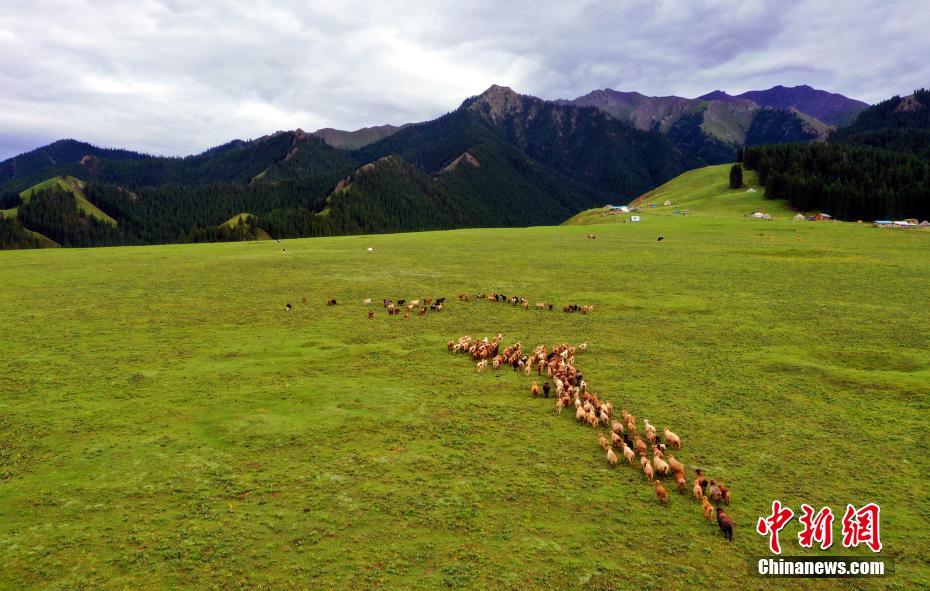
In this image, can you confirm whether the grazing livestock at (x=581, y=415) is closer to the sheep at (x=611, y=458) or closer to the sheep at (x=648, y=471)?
the sheep at (x=611, y=458)

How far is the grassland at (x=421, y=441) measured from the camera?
11.7m

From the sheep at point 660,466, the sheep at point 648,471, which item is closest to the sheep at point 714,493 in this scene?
the sheep at point 660,466

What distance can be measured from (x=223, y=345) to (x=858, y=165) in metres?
182

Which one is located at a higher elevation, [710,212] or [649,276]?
[710,212]

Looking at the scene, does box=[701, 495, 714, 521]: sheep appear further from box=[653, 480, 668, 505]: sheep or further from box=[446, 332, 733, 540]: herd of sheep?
box=[653, 480, 668, 505]: sheep

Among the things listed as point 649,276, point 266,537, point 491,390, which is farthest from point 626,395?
point 649,276

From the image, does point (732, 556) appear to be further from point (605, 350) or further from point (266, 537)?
point (605, 350)

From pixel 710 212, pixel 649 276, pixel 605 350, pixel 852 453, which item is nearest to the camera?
pixel 852 453

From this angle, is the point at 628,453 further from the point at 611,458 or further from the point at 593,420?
the point at 593,420

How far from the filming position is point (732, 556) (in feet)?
39.1

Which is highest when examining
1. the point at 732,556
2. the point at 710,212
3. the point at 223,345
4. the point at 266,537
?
the point at 710,212

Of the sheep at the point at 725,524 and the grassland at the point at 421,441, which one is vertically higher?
the grassland at the point at 421,441

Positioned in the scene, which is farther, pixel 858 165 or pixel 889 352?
pixel 858 165

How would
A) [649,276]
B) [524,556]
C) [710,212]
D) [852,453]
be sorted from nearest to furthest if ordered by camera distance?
1. [524,556]
2. [852,453]
3. [649,276]
4. [710,212]
